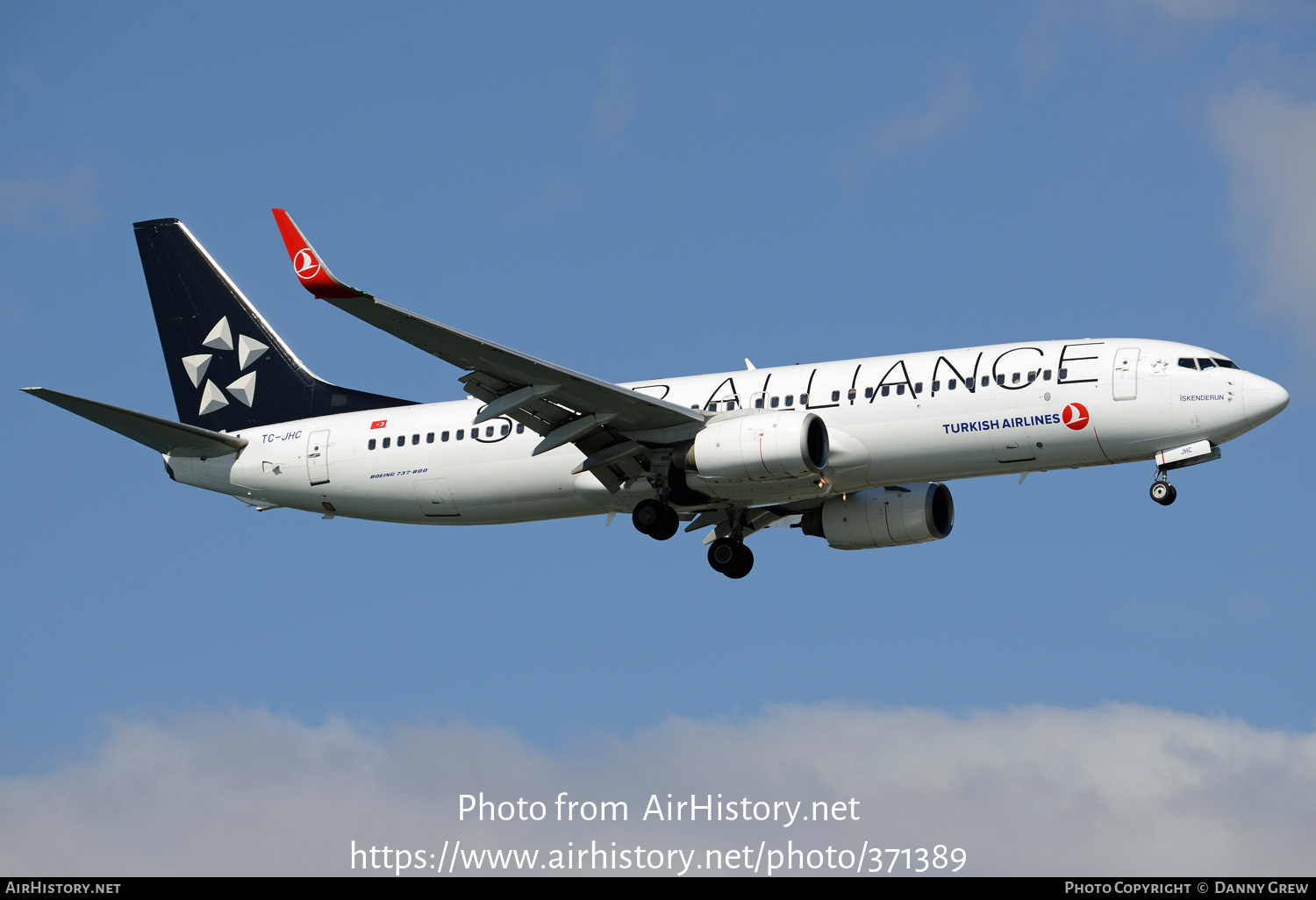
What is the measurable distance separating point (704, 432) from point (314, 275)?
9.86 meters

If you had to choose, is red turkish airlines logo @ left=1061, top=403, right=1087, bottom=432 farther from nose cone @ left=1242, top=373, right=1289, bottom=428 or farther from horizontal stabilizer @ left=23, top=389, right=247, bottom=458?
horizontal stabilizer @ left=23, top=389, right=247, bottom=458

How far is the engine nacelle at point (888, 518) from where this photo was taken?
40.5 meters

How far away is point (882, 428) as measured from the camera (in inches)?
1410

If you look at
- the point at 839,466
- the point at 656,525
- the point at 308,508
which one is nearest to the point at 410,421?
the point at 308,508

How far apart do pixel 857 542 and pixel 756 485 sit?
5.43 meters

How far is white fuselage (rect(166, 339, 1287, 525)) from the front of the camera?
34875 mm

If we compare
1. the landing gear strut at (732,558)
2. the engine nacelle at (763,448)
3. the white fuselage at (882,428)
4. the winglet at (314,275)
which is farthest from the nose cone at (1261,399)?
the winglet at (314,275)

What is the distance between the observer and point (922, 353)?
121 feet

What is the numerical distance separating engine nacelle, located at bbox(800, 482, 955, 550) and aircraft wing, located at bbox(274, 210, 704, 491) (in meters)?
5.59

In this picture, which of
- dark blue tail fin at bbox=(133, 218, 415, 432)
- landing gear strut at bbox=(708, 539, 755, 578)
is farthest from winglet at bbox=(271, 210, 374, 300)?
landing gear strut at bbox=(708, 539, 755, 578)

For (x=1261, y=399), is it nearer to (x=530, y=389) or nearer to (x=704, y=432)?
(x=704, y=432)

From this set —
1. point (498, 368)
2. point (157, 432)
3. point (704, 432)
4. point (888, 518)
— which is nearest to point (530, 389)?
point (498, 368)

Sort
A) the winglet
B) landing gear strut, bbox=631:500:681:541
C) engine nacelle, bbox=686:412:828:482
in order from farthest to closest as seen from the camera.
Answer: landing gear strut, bbox=631:500:681:541 → engine nacelle, bbox=686:412:828:482 → the winglet
